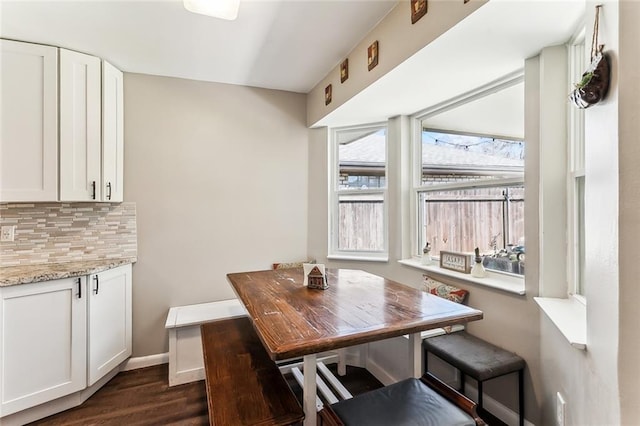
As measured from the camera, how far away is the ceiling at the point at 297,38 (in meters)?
1.46

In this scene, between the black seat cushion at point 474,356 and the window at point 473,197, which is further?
the window at point 473,197

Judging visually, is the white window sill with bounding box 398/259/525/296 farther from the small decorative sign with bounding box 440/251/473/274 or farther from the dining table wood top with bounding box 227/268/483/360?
the dining table wood top with bounding box 227/268/483/360

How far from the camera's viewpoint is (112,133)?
7.92 ft

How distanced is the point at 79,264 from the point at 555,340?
3.10 metres

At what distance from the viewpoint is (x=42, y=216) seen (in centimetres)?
231

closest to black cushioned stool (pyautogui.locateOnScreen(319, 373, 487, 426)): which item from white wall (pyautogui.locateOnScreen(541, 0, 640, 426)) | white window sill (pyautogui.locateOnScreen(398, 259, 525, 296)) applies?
white wall (pyautogui.locateOnScreen(541, 0, 640, 426))

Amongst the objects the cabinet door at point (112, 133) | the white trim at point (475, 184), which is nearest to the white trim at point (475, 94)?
the white trim at point (475, 184)

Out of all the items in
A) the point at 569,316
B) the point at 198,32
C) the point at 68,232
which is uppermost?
the point at 198,32

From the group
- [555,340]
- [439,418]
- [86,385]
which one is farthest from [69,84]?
[555,340]

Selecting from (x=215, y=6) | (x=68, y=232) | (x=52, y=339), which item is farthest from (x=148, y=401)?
(x=215, y=6)

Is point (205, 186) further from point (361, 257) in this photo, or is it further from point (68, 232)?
point (361, 257)

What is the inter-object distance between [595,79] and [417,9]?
39.8 inches

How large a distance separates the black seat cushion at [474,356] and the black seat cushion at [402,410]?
21.1 inches

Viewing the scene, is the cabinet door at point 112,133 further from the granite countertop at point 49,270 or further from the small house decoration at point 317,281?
the small house decoration at point 317,281
